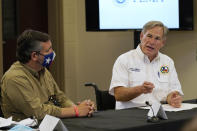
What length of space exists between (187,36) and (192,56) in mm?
283

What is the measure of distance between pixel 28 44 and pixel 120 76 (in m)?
0.88

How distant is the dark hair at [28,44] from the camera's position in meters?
2.50

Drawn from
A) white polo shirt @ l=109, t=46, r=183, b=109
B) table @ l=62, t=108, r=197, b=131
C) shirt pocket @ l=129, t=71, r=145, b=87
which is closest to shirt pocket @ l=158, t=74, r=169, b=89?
white polo shirt @ l=109, t=46, r=183, b=109

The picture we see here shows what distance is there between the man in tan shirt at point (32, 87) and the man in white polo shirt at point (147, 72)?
2.09 ft

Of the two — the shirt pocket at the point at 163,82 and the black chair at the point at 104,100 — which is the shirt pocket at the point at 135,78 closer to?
the shirt pocket at the point at 163,82

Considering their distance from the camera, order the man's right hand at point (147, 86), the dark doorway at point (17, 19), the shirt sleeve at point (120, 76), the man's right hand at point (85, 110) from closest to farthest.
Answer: the man's right hand at point (85, 110) → the man's right hand at point (147, 86) → the shirt sleeve at point (120, 76) → the dark doorway at point (17, 19)

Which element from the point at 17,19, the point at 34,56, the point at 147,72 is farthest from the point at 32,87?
the point at 17,19

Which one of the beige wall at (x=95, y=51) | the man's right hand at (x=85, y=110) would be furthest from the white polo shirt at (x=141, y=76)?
the beige wall at (x=95, y=51)

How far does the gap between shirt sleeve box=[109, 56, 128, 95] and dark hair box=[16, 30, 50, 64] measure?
30.9 inches

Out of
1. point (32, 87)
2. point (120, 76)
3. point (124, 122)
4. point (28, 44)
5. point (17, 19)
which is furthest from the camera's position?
point (17, 19)

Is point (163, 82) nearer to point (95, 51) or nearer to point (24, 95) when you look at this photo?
point (24, 95)

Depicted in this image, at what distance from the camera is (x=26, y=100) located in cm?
230

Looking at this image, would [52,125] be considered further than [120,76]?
No

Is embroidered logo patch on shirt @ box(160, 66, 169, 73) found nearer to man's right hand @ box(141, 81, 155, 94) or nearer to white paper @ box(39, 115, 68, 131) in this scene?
man's right hand @ box(141, 81, 155, 94)
